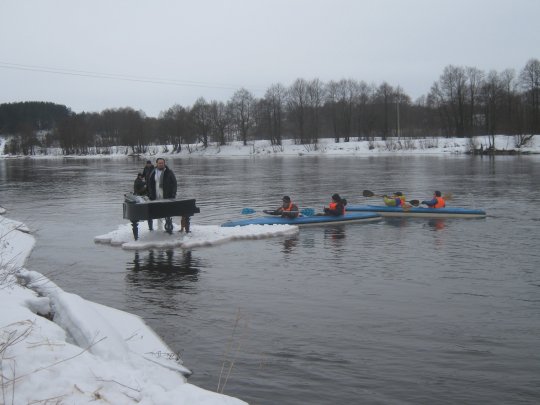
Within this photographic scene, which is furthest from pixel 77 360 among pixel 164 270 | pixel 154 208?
pixel 154 208

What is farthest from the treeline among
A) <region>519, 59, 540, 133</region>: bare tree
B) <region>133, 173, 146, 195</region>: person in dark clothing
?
<region>133, 173, 146, 195</region>: person in dark clothing

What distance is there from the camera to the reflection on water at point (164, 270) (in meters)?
Answer: 11.1

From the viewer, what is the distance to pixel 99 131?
153 metres

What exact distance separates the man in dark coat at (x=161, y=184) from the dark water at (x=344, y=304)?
1.67 m

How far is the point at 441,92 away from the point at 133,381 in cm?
10015

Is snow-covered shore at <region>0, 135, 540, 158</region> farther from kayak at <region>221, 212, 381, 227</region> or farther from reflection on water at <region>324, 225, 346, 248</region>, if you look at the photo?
reflection on water at <region>324, 225, 346, 248</region>

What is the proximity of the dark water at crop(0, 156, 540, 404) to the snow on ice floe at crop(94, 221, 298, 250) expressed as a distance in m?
0.40

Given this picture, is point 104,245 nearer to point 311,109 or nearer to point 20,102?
point 311,109

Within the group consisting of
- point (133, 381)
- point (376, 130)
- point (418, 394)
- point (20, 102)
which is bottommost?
point (418, 394)

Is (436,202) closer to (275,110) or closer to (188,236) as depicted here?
(188,236)

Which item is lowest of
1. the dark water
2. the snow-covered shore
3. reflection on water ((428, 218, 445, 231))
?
the dark water

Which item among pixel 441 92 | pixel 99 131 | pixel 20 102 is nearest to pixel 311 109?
pixel 441 92

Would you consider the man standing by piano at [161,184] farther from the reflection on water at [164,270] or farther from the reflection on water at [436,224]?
the reflection on water at [436,224]

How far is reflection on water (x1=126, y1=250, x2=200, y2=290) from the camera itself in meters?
11.1
